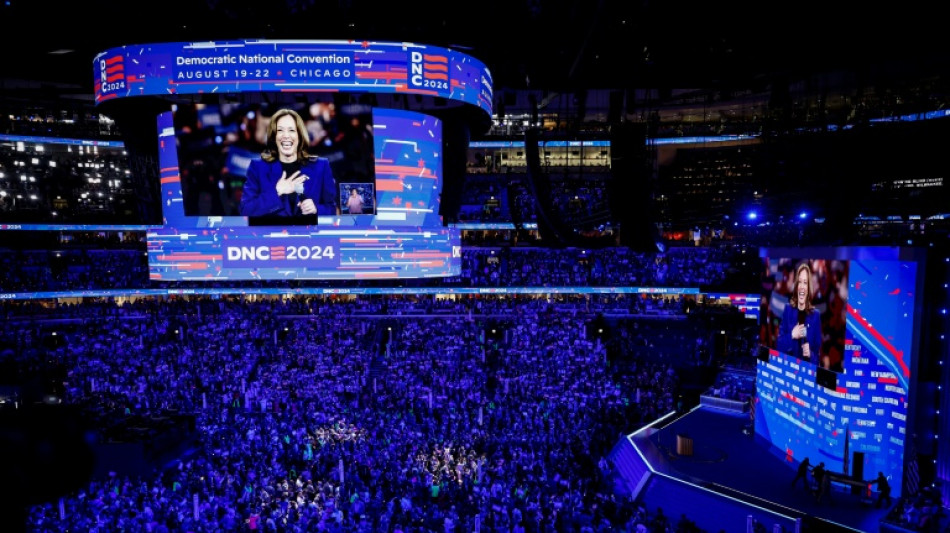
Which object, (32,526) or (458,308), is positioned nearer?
(32,526)

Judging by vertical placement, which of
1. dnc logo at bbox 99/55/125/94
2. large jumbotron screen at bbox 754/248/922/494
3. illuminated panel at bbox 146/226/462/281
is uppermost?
dnc logo at bbox 99/55/125/94

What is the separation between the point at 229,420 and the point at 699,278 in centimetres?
2063

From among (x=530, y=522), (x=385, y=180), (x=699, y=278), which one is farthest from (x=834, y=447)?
(x=699, y=278)

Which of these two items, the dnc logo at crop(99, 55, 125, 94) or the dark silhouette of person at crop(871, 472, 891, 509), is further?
the dnc logo at crop(99, 55, 125, 94)

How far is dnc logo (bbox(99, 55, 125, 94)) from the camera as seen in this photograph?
41.1 feet

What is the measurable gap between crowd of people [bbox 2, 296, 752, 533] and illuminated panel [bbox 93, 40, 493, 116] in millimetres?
8180

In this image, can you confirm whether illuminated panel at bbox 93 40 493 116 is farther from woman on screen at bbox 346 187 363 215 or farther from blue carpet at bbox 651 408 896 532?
blue carpet at bbox 651 408 896 532

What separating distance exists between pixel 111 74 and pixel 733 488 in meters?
16.4

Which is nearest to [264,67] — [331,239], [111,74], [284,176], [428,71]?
[284,176]

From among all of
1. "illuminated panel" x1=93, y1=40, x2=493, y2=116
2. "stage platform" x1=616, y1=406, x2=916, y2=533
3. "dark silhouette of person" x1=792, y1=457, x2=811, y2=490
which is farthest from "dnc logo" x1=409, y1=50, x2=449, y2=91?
"dark silhouette of person" x1=792, y1=457, x2=811, y2=490

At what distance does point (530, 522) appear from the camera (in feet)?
33.9

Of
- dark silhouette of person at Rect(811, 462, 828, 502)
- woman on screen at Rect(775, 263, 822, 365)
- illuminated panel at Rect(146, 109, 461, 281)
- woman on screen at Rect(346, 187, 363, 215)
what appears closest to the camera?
dark silhouette of person at Rect(811, 462, 828, 502)

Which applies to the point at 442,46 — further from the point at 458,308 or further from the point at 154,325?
the point at 154,325

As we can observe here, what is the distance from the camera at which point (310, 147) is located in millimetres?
12734
